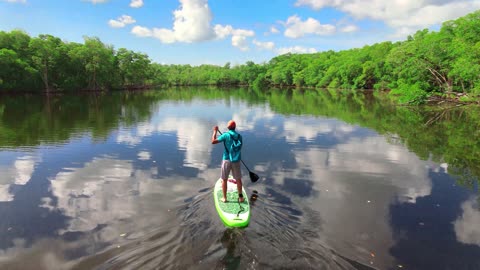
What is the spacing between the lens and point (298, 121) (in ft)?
98.8

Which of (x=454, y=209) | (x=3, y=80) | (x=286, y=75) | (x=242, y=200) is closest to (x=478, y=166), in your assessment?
(x=454, y=209)

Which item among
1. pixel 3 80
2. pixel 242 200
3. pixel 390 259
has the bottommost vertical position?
pixel 390 259

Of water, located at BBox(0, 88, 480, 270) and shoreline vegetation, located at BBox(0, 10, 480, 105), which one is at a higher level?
shoreline vegetation, located at BBox(0, 10, 480, 105)

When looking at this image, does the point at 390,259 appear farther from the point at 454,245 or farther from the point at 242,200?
the point at 242,200

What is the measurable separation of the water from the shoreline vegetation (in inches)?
1189

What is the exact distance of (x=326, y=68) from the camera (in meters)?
124

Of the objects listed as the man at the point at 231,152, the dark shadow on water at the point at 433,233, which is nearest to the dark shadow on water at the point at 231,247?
the man at the point at 231,152

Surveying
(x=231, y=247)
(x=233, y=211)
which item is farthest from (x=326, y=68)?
(x=231, y=247)

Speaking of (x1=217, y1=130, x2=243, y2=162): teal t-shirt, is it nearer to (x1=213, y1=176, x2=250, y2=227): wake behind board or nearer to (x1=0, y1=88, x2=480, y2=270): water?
(x1=213, y1=176, x2=250, y2=227): wake behind board

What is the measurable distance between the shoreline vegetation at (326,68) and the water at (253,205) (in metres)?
30.2

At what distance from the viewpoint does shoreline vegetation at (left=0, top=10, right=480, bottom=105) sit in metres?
46.5

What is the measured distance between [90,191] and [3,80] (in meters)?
70.4

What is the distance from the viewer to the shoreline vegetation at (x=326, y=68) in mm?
Result: 46500

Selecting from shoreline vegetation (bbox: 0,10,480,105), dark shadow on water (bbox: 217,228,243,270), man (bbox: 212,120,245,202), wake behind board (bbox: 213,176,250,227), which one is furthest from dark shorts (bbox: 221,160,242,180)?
shoreline vegetation (bbox: 0,10,480,105)
